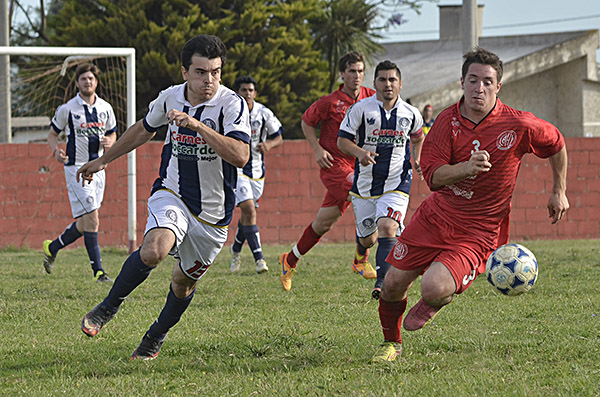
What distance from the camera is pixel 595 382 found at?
440 centimetres

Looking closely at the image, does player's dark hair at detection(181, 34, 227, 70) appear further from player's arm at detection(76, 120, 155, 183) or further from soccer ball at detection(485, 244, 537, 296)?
soccer ball at detection(485, 244, 537, 296)

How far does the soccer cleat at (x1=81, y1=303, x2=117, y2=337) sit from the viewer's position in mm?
5090

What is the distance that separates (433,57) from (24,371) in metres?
28.7

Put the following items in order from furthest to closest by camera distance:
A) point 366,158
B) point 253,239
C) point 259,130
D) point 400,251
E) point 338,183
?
point 259,130, point 253,239, point 338,183, point 366,158, point 400,251

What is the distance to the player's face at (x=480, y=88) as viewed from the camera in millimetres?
5004

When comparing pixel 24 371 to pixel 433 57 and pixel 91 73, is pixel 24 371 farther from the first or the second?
pixel 433 57

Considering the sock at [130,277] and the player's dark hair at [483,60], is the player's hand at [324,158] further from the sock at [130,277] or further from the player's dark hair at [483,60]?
the sock at [130,277]

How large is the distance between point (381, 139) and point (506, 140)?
3222 millimetres

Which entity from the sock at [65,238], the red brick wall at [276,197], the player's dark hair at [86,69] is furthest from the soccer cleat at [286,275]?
the red brick wall at [276,197]

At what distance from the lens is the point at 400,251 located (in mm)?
5156

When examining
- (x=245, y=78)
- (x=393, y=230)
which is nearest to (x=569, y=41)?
(x=245, y=78)

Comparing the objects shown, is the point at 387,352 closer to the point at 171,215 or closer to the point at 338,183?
the point at 171,215

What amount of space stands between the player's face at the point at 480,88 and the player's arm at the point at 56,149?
565 centimetres

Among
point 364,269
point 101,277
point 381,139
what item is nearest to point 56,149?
point 101,277
